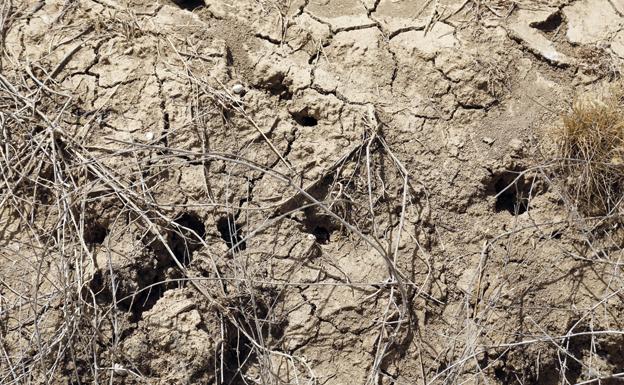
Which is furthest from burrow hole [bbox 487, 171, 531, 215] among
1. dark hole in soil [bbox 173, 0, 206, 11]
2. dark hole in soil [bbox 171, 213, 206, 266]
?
dark hole in soil [bbox 173, 0, 206, 11]

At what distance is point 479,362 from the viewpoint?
9.54ft

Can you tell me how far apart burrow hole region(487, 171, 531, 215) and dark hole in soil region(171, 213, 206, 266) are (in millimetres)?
1067

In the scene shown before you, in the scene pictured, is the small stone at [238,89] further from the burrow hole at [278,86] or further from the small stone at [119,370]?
the small stone at [119,370]

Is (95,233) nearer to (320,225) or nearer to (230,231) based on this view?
(230,231)

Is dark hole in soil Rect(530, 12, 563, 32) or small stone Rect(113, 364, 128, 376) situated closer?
small stone Rect(113, 364, 128, 376)

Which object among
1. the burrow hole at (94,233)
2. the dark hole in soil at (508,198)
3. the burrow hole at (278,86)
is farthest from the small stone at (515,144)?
the burrow hole at (94,233)

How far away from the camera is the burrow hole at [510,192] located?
10.2 ft

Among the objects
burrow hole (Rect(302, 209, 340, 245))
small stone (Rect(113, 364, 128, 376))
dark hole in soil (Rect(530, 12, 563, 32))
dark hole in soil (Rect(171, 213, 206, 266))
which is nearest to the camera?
small stone (Rect(113, 364, 128, 376))

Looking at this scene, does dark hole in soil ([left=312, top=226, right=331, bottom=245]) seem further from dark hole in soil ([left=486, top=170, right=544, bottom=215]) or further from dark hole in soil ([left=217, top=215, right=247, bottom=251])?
dark hole in soil ([left=486, top=170, right=544, bottom=215])

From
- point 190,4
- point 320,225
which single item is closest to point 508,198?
point 320,225

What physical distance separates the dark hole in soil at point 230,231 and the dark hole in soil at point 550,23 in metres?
1.41

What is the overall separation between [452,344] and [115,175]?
1.31 metres

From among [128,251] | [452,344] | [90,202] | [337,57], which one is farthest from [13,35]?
[452,344]

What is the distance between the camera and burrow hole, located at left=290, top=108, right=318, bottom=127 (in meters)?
3.15
